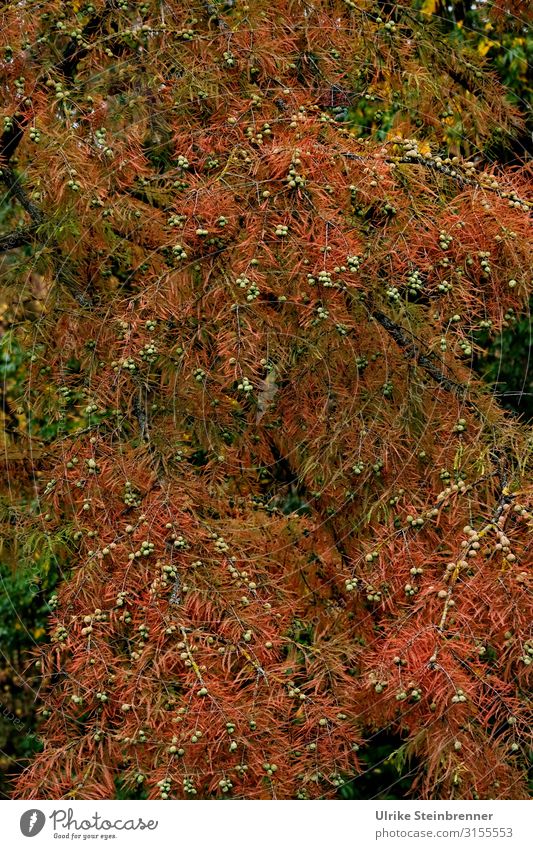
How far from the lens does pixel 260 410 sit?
230 centimetres

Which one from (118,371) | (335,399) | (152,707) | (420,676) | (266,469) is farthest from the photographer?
(266,469)

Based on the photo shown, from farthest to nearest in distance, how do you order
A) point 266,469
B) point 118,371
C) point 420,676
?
point 266,469
point 118,371
point 420,676

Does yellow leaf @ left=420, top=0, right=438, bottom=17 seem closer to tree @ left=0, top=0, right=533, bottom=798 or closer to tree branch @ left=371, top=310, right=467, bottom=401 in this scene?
tree @ left=0, top=0, right=533, bottom=798

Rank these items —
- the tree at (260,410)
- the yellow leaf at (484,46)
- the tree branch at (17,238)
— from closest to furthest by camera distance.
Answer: the tree at (260,410) → the tree branch at (17,238) → the yellow leaf at (484,46)

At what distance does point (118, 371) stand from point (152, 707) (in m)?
0.65

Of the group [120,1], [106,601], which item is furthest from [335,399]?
[120,1]

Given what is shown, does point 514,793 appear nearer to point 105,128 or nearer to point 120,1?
point 105,128

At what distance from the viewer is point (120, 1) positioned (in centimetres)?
227

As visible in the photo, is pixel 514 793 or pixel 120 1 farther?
pixel 120 1

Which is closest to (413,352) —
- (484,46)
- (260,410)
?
(260,410)

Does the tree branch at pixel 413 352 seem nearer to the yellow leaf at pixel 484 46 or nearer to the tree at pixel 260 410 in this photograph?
the tree at pixel 260 410

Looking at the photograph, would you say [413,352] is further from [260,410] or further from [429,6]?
[429,6]

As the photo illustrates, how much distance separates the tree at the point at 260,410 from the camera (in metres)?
1.75

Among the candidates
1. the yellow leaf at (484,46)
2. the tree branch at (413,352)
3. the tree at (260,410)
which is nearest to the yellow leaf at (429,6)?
the yellow leaf at (484,46)
